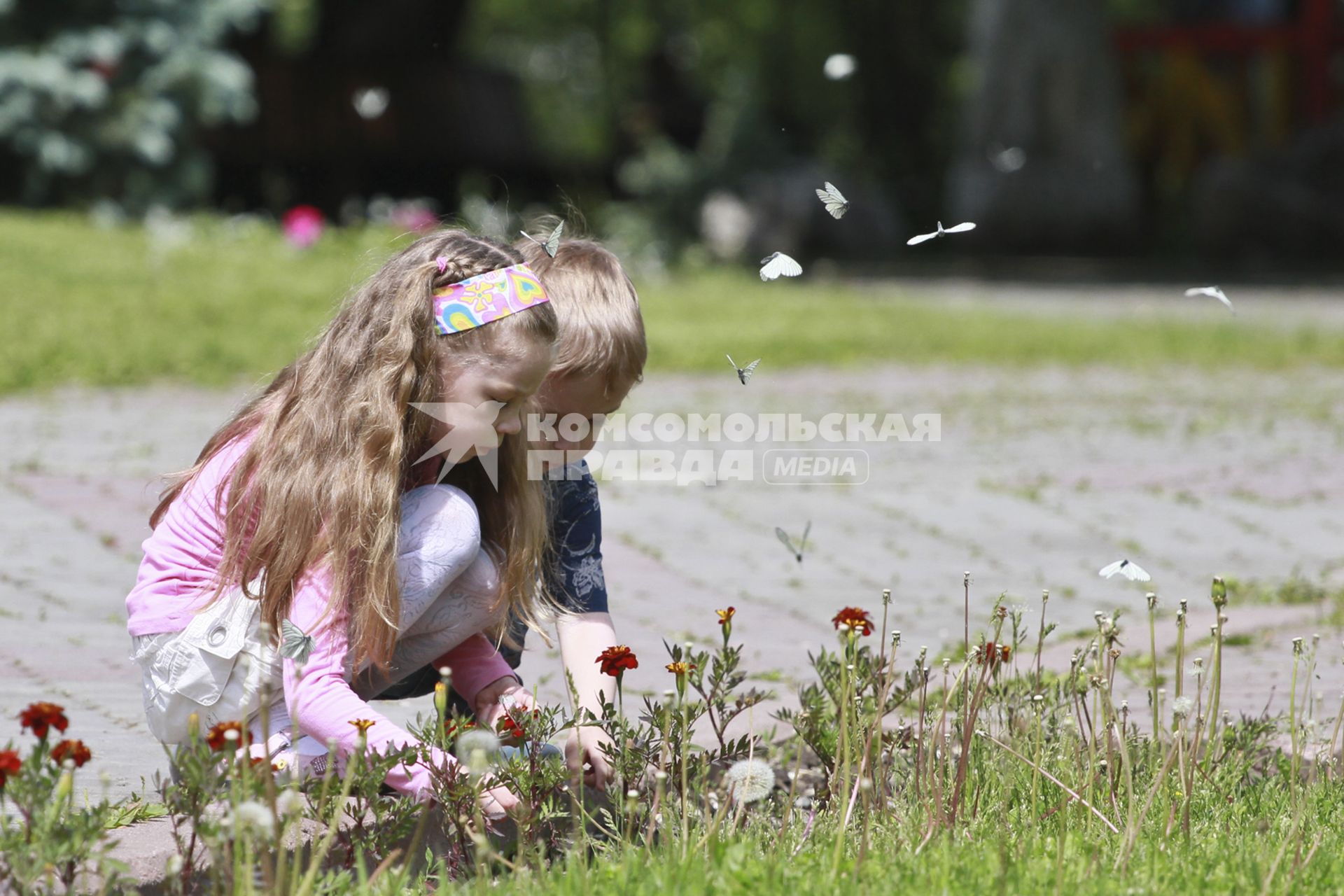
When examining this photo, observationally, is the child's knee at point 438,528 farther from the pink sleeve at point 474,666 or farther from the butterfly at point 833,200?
the butterfly at point 833,200

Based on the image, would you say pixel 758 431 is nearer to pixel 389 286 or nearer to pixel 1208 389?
pixel 1208 389

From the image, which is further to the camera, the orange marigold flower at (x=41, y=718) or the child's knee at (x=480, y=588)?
the child's knee at (x=480, y=588)

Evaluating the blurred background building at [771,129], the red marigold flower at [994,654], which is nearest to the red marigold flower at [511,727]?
the red marigold flower at [994,654]

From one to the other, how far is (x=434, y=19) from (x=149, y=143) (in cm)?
601

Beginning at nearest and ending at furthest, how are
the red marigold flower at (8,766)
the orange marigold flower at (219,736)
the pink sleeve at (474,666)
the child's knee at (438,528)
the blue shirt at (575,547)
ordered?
the red marigold flower at (8,766), the orange marigold flower at (219,736), the child's knee at (438,528), the pink sleeve at (474,666), the blue shirt at (575,547)

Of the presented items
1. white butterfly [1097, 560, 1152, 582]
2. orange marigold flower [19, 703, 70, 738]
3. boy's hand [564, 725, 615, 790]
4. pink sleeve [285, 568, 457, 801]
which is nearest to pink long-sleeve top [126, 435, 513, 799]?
pink sleeve [285, 568, 457, 801]

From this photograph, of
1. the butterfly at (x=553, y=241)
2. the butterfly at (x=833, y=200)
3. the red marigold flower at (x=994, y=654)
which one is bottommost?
the red marigold flower at (x=994, y=654)

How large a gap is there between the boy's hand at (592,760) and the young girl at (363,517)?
0.19m

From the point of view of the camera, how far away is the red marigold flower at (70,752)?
6.31 feet

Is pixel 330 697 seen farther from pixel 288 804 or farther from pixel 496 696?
pixel 496 696

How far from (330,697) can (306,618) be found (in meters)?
0.14

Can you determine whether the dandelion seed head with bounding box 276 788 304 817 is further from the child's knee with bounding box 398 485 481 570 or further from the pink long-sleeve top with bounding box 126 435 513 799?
the child's knee with bounding box 398 485 481 570

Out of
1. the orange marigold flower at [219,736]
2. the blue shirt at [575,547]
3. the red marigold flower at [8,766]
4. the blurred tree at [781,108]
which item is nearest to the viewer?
the red marigold flower at [8,766]

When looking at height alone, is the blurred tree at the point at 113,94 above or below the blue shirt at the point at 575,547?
above
